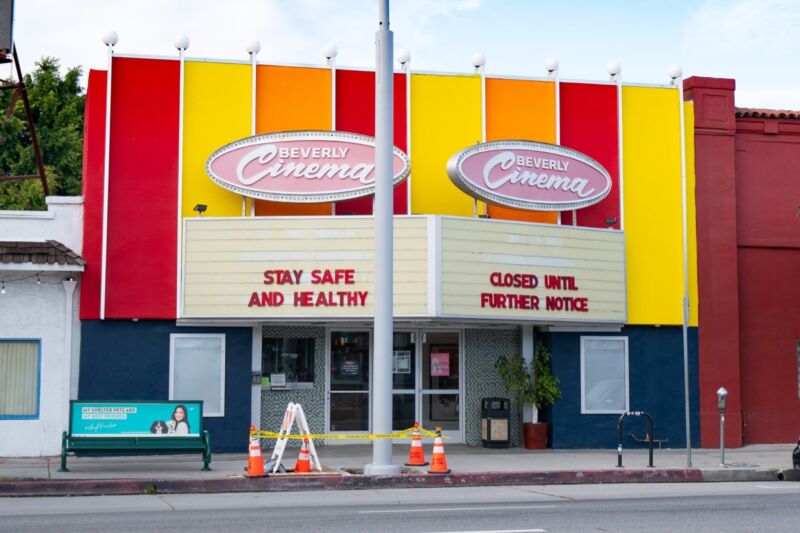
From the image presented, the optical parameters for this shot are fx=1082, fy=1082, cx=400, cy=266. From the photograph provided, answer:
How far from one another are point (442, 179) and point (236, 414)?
6.38 m

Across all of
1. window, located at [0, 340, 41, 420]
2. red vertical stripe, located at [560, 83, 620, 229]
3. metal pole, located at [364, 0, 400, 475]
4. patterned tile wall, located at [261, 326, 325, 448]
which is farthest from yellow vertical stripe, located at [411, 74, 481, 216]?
window, located at [0, 340, 41, 420]

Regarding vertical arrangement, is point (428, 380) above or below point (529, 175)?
below

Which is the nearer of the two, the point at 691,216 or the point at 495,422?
the point at 495,422

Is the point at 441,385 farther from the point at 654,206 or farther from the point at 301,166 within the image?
the point at 654,206

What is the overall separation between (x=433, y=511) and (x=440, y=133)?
427 inches

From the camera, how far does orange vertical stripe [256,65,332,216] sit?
22016 mm

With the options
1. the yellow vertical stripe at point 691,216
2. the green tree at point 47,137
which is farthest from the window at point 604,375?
the green tree at point 47,137

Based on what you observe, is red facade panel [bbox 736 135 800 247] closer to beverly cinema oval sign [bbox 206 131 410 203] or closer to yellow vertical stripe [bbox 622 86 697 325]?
yellow vertical stripe [bbox 622 86 697 325]

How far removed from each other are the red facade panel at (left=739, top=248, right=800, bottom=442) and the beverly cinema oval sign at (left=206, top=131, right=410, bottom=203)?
9.02 meters

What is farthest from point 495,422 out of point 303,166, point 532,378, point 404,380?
point 303,166

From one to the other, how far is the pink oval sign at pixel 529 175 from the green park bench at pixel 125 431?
22.9ft

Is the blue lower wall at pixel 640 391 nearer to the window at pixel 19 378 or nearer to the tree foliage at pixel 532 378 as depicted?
the tree foliage at pixel 532 378

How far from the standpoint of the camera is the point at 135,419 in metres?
18.2

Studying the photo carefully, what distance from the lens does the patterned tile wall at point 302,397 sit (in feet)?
72.6
